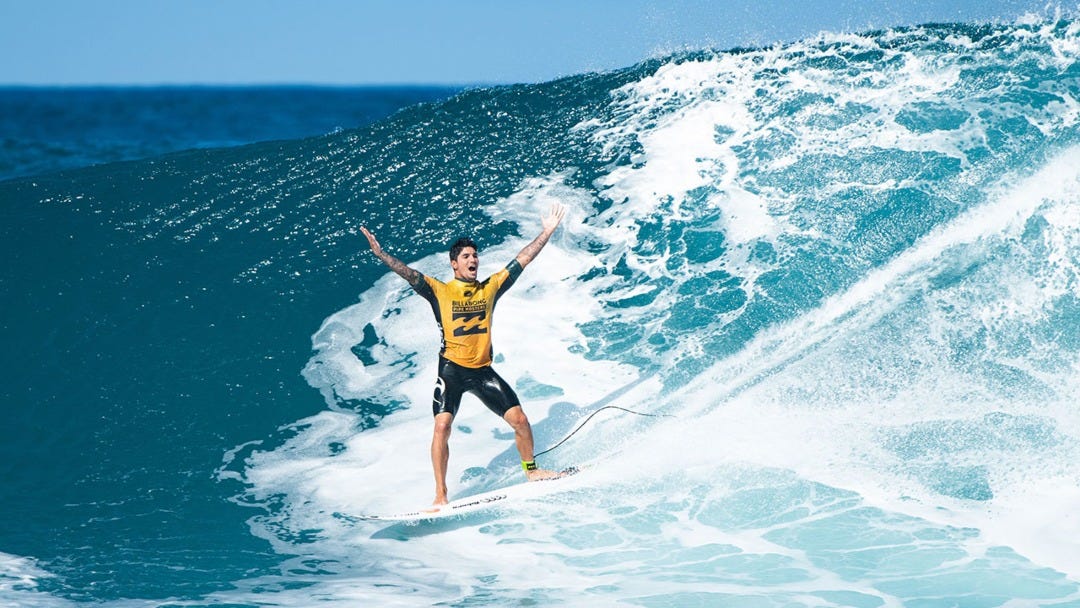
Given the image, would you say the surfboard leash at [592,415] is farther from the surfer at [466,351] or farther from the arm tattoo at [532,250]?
the arm tattoo at [532,250]

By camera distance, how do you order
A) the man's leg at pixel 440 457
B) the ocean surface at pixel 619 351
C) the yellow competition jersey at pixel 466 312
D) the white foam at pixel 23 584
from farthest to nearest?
1. the yellow competition jersey at pixel 466 312
2. the man's leg at pixel 440 457
3. the ocean surface at pixel 619 351
4. the white foam at pixel 23 584

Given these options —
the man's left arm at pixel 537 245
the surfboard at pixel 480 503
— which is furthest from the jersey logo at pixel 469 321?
the surfboard at pixel 480 503

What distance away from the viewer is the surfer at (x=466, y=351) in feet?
23.2

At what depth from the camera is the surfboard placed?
22.8 feet

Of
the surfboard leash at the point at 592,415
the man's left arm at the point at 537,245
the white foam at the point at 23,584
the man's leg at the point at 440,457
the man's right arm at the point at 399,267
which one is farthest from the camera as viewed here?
the surfboard leash at the point at 592,415

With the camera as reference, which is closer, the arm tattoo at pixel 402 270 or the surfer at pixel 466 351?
the arm tattoo at pixel 402 270

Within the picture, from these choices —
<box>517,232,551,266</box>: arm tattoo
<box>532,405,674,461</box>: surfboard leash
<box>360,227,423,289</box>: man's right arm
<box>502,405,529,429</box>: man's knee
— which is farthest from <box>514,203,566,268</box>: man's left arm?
<box>532,405,674,461</box>: surfboard leash

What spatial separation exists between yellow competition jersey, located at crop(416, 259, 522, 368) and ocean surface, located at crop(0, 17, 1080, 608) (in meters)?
1.09

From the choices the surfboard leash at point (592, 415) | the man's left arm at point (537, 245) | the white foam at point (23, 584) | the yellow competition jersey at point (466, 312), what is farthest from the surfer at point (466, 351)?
the white foam at point (23, 584)

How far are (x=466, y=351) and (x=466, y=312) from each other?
0.90 feet

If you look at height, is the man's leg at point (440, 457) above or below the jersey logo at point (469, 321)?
below

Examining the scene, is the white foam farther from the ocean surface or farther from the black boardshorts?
the black boardshorts

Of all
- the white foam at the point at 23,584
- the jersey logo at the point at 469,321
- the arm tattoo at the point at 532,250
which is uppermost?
the arm tattoo at the point at 532,250

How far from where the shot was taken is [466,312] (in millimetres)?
7137
